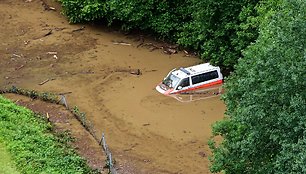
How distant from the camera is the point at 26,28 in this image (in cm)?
2867

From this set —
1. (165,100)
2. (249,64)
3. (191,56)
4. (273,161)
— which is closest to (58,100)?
(165,100)

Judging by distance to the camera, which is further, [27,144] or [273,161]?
[27,144]

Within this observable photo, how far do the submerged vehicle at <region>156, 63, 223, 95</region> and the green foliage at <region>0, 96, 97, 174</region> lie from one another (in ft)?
17.5

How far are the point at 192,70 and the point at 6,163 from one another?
354 inches

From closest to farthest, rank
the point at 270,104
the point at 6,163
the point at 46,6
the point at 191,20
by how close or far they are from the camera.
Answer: the point at 270,104
the point at 6,163
the point at 191,20
the point at 46,6

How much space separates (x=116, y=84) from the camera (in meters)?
23.5

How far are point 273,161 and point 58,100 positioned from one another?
37.7 feet

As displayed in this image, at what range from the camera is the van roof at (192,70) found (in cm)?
2269

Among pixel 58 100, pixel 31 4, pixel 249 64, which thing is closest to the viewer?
pixel 249 64

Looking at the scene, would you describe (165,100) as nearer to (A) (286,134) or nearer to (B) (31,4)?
(A) (286,134)

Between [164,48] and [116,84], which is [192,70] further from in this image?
[164,48]

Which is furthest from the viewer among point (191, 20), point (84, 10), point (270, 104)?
point (84, 10)

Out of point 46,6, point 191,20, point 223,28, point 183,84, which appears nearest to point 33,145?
point 183,84

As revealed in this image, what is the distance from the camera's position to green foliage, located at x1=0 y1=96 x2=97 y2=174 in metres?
16.9
